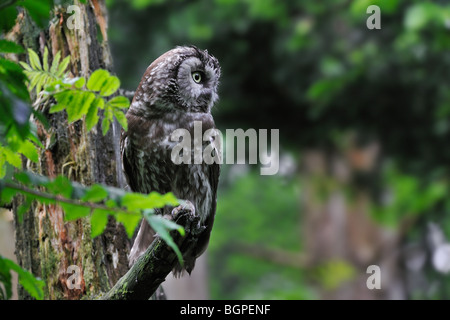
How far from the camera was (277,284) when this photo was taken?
50.3 ft

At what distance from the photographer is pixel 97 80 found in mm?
2631

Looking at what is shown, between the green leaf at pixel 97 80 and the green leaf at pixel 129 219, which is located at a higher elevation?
the green leaf at pixel 97 80

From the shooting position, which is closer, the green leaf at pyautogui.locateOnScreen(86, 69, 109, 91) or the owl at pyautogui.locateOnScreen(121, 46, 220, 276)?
the green leaf at pyautogui.locateOnScreen(86, 69, 109, 91)

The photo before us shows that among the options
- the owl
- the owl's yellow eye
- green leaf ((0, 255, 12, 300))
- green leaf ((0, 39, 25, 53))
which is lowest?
green leaf ((0, 255, 12, 300))

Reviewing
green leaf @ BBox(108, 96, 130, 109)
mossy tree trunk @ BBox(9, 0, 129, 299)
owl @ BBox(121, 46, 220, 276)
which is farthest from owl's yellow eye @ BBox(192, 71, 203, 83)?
green leaf @ BBox(108, 96, 130, 109)

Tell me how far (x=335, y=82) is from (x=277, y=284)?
834 cm

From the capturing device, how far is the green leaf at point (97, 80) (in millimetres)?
2602

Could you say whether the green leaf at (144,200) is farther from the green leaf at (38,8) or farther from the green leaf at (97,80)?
the green leaf at (97,80)

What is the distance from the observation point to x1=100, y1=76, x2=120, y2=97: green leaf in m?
2.61

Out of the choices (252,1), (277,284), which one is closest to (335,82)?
(252,1)

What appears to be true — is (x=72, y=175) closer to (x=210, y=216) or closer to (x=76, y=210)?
(x=210, y=216)

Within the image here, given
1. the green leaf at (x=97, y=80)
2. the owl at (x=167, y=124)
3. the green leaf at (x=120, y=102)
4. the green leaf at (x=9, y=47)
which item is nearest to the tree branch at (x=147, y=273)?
the green leaf at (x=120, y=102)

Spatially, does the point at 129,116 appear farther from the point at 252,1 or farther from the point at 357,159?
the point at 357,159

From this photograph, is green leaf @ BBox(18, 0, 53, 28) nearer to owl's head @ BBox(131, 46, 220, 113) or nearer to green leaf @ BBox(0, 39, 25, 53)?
green leaf @ BBox(0, 39, 25, 53)
